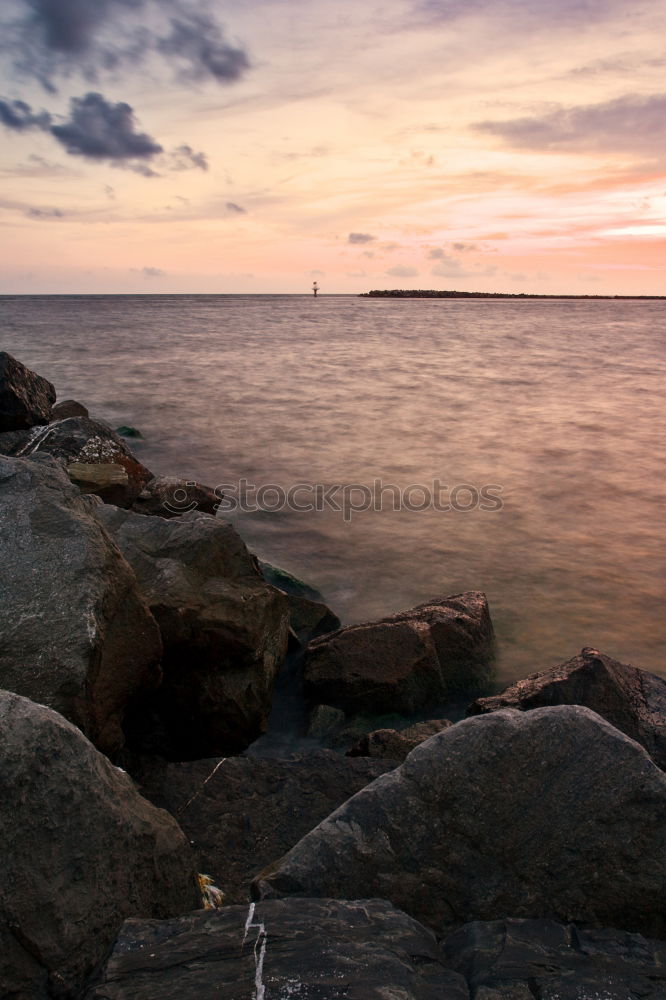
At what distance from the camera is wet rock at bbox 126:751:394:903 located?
3.55 metres

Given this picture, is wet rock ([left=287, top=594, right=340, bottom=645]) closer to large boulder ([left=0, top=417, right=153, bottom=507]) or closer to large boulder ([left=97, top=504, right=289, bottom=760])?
large boulder ([left=97, top=504, right=289, bottom=760])

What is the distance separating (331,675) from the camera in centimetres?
557

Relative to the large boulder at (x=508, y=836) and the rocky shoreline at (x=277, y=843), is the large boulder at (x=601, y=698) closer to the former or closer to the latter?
the rocky shoreline at (x=277, y=843)

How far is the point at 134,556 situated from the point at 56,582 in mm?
1585

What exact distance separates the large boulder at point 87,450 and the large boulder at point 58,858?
6115 millimetres

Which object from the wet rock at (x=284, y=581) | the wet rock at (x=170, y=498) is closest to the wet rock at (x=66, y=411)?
the wet rock at (x=170, y=498)

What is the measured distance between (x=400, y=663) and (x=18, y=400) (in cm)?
768

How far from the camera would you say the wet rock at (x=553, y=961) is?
84.6 inches

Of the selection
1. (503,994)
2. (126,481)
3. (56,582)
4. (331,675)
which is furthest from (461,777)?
(126,481)

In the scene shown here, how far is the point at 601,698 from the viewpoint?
15.9ft

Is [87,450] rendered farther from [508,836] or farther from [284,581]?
[508,836]

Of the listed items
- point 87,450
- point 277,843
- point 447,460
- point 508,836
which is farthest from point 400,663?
point 447,460

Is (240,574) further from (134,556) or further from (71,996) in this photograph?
(71,996)

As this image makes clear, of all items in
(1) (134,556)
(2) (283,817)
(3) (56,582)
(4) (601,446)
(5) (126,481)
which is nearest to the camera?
(3) (56,582)
